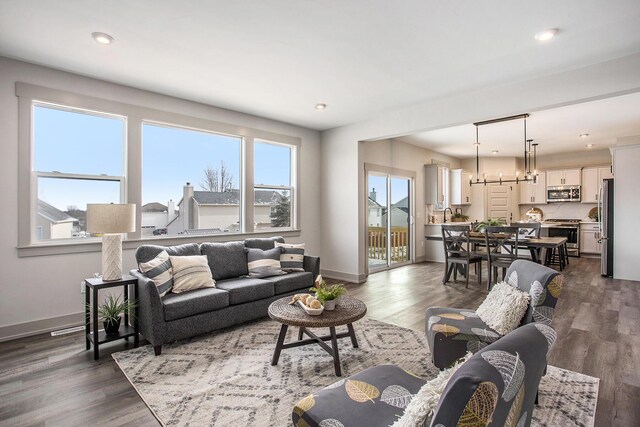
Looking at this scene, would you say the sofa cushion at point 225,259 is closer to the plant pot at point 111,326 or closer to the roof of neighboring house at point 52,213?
the plant pot at point 111,326

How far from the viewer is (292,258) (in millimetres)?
4320

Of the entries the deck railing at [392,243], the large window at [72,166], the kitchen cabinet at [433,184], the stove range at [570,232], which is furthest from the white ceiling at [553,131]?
the large window at [72,166]

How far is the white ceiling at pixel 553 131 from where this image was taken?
16.7 ft

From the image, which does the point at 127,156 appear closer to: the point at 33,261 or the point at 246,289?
the point at 33,261

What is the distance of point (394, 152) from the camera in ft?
23.7

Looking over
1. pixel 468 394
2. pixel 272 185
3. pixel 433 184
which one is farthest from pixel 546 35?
pixel 433 184

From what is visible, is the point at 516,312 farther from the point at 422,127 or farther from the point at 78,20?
the point at 78,20

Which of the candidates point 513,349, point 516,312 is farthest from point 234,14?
point 516,312

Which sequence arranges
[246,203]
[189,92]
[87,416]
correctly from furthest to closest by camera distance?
[246,203], [189,92], [87,416]

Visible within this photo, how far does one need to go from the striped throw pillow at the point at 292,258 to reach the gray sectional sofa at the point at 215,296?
9 cm

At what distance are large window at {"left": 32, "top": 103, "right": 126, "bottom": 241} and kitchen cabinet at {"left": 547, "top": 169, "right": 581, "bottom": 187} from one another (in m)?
9.92

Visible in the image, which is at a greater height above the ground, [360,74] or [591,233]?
[360,74]

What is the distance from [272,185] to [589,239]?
813cm

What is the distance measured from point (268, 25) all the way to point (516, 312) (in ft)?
9.30
